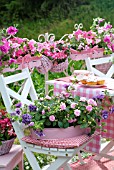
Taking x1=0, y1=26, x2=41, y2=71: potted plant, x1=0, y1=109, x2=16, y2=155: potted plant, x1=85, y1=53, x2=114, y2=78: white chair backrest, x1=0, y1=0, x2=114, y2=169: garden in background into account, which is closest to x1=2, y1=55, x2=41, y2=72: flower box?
x1=0, y1=26, x2=41, y2=71: potted plant

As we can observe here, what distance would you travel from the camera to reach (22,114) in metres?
2.74

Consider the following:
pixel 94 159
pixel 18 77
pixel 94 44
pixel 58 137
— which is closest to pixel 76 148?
pixel 58 137

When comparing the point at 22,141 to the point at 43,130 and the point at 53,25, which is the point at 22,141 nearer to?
the point at 43,130

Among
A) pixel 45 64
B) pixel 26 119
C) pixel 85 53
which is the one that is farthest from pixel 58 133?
pixel 85 53

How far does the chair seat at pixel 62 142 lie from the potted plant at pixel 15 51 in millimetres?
534

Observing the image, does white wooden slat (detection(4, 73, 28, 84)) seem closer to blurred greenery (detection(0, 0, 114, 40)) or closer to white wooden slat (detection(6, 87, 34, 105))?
white wooden slat (detection(6, 87, 34, 105))

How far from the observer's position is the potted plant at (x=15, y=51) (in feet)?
9.55

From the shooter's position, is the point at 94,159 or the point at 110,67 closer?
the point at 94,159

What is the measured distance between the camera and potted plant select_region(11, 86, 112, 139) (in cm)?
271

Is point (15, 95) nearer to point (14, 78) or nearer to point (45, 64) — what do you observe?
point (14, 78)

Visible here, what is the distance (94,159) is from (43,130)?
4.16 feet

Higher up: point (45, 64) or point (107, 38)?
point (107, 38)

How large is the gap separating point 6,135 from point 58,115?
41 cm

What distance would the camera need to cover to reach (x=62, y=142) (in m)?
2.66
